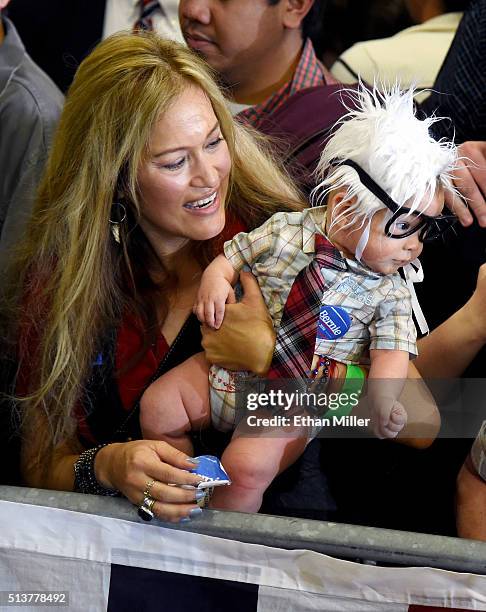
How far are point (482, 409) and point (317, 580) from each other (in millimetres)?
411

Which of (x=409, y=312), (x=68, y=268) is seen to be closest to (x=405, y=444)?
(x=409, y=312)

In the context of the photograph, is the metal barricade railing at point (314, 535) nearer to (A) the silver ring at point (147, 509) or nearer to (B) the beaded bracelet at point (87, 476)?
(A) the silver ring at point (147, 509)

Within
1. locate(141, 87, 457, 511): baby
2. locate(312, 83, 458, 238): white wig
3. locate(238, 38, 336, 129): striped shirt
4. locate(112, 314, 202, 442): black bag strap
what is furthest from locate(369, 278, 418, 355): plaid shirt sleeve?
locate(238, 38, 336, 129): striped shirt

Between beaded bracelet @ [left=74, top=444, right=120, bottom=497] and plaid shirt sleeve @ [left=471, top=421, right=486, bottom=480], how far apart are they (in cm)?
61

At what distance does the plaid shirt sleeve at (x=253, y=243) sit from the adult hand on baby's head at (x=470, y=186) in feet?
0.91

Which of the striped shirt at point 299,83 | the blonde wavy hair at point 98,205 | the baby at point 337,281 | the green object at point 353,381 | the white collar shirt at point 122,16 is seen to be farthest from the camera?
the white collar shirt at point 122,16

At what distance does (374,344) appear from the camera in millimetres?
1379

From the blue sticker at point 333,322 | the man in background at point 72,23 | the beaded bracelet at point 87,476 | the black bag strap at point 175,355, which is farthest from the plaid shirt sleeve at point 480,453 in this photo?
the man in background at point 72,23

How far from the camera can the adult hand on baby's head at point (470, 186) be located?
1418 mm

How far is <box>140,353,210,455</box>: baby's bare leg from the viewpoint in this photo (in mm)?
1484

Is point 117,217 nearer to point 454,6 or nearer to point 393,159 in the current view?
point 393,159

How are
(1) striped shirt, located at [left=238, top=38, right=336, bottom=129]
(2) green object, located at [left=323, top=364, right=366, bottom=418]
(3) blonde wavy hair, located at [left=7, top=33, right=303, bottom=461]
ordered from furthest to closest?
(1) striped shirt, located at [left=238, top=38, right=336, bottom=129]
(3) blonde wavy hair, located at [left=7, top=33, right=303, bottom=461]
(2) green object, located at [left=323, top=364, right=366, bottom=418]

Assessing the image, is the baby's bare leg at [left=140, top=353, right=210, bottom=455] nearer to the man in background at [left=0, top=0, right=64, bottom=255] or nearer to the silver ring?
the silver ring

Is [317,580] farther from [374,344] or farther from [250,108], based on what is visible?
[250,108]
